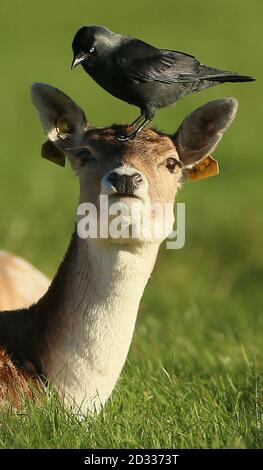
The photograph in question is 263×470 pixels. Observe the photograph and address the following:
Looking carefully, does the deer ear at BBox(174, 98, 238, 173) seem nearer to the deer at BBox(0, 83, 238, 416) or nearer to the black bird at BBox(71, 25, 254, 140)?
the deer at BBox(0, 83, 238, 416)

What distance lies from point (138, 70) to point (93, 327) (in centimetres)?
132

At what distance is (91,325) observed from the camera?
5914 mm

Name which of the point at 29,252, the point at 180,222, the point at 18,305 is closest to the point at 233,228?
the point at 29,252

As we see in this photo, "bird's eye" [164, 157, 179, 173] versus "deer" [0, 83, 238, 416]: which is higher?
"bird's eye" [164, 157, 179, 173]

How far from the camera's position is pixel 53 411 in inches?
219

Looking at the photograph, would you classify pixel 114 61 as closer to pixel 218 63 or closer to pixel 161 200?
pixel 161 200

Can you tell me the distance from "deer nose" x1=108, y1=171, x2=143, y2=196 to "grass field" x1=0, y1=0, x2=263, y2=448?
3.32 ft

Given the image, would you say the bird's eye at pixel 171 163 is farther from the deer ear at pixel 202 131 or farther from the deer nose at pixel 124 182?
the deer nose at pixel 124 182

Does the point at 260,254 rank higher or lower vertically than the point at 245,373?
higher

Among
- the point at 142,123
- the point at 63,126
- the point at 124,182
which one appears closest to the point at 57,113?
the point at 63,126

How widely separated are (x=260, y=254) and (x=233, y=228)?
962mm

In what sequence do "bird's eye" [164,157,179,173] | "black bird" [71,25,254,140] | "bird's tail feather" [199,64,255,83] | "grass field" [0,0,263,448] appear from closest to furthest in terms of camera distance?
1. "black bird" [71,25,254,140]
2. "bird's tail feather" [199,64,255,83]
3. "grass field" [0,0,263,448]
4. "bird's eye" [164,157,179,173]

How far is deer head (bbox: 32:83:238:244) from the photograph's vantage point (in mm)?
5781

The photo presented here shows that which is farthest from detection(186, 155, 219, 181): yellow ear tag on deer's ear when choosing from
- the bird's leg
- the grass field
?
the grass field
